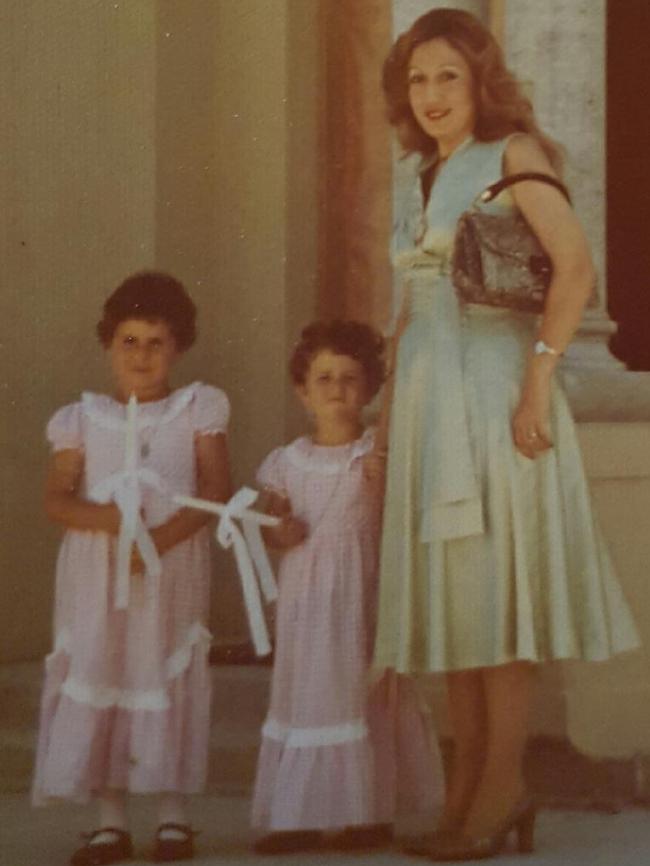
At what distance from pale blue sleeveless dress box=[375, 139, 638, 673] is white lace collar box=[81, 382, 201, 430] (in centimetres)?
51

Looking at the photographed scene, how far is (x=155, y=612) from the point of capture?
5.51 m

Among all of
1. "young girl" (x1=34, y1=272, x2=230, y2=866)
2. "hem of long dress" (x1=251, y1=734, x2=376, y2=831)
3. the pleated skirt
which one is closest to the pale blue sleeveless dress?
the pleated skirt

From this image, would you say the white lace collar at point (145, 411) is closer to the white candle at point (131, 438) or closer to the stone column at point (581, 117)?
the white candle at point (131, 438)

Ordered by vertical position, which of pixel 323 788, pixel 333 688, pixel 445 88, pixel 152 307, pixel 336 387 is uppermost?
pixel 445 88

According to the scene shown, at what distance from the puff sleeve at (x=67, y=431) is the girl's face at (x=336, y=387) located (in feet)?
1.75

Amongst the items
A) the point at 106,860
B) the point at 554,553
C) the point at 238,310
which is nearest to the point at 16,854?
the point at 106,860

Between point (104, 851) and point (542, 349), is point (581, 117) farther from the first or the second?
point (104, 851)

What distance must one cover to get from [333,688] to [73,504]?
2.35 feet

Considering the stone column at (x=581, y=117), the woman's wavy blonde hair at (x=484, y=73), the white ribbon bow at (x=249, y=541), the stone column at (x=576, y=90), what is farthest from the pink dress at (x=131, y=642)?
the stone column at (x=576, y=90)

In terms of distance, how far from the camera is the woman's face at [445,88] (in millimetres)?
5461

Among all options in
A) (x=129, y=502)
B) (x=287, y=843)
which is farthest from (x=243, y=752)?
(x=129, y=502)

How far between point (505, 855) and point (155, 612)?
946 mm

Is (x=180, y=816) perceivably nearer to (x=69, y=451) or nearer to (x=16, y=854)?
(x=16, y=854)

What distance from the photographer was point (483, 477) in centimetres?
541
